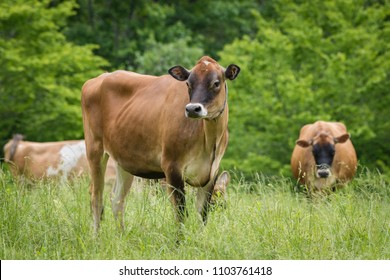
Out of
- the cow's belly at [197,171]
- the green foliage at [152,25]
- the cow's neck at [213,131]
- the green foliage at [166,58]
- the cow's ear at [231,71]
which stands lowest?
the green foliage at [152,25]

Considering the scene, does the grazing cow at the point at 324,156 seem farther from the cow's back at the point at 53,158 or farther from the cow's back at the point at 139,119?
the cow's back at the point at 139,119

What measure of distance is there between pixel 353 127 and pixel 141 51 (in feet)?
39.1

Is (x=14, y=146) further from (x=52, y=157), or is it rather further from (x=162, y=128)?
(x=162, y=128)

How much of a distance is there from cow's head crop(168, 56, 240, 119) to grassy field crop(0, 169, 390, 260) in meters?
1.03

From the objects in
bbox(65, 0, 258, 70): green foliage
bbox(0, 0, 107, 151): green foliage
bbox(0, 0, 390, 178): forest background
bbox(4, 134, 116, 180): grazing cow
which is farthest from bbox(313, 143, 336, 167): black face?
bbox(65, 0, 258, 70): green foliage

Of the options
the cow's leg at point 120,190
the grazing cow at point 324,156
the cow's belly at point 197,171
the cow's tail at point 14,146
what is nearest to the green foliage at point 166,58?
the cow's tail at point 14,146

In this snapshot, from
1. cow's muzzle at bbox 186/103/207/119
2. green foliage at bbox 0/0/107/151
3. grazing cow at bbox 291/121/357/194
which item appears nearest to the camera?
cow's muzzle at bbox 186/103/207/119

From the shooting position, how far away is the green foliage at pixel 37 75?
22.5 meters

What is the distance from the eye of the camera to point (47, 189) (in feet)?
27.6

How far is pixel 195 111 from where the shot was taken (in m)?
7.09

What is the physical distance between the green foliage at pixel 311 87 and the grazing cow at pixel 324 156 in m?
6.13

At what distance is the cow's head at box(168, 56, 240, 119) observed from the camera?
7316 mm

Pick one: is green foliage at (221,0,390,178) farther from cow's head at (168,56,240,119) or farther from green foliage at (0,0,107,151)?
cow's head at (168,56,240,119)

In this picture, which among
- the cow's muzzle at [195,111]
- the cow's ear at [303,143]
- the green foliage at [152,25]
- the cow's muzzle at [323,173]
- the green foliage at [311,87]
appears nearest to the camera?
the cow's muzzle at [195,111]
